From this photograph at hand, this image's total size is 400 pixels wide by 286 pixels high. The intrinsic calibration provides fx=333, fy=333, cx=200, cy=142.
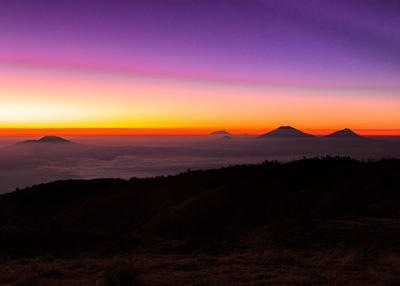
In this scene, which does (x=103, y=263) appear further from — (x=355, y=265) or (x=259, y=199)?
(x=259, y=199)

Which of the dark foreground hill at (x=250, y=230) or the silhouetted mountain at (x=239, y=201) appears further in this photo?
the silhouetted mountain at (x=239, y=201)

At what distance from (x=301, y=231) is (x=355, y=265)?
4431 mm

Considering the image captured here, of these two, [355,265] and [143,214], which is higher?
[355,265]

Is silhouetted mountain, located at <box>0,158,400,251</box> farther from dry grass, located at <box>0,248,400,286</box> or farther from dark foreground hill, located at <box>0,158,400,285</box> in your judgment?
dry grass, located at <box>0,248,400,286</box>

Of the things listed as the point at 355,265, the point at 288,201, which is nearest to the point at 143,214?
the point at 288,201

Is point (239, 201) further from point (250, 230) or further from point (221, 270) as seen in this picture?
point (221, 270)

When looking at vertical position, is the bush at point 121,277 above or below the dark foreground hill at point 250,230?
above

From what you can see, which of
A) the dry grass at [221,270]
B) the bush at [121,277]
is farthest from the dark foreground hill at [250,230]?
the bush at [121,277]

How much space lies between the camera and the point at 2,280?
8.81 metres

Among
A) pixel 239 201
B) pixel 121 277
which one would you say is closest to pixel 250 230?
pixel 239 201

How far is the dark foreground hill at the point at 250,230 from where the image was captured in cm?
948

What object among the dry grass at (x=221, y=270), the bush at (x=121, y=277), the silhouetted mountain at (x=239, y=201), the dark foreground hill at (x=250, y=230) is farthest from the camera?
the silhouetted mountain at (x=239, y=201)

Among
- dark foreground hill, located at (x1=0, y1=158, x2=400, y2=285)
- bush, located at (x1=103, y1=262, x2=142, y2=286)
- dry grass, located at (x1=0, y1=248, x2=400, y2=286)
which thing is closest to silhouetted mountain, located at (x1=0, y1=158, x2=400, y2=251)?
dark foreground hill, located at (x1=0, y1=158, x2=400, y2=285)

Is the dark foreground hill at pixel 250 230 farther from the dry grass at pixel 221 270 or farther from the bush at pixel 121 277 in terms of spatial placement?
the bush at pixel 121 277
